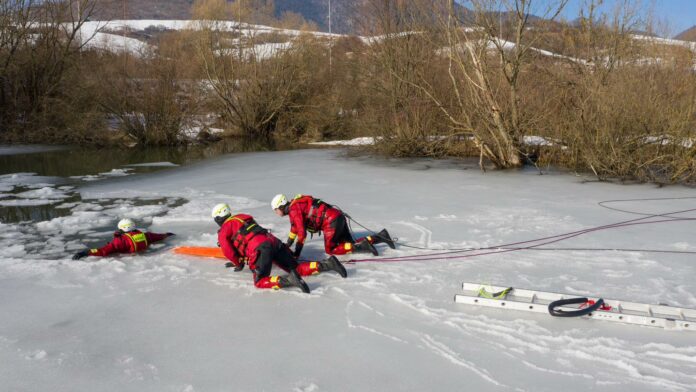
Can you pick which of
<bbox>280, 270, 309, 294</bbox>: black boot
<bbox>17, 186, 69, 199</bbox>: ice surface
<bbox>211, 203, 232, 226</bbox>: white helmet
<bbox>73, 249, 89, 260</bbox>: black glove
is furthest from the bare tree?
<bbox>280, 270, 309, 294</bbox>: black boot

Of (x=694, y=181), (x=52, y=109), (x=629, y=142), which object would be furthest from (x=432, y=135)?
(x=52, y=109)

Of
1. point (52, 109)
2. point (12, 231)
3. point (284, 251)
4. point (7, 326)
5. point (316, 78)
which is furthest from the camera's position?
point (316, 78)

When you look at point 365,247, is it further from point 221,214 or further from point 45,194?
point 45,194

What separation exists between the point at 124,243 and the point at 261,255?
220 cm

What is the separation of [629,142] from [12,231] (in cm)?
1142

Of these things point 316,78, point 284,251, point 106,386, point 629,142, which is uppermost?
point 316,78

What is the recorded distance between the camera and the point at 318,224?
6.29 metres

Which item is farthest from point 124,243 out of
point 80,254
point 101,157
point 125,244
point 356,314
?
point 101,157

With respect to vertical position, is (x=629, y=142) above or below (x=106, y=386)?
above

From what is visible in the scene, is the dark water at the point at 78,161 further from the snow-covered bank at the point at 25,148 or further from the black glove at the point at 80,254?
A: the black glove at the point at 80,254

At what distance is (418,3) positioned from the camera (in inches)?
616

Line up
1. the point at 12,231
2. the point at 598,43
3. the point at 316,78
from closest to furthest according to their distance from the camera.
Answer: the point at 12,231 < the point at 598,43 < the point at 316,78

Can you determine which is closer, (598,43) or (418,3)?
(418,3)

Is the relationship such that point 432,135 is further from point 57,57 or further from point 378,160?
point 57,57
